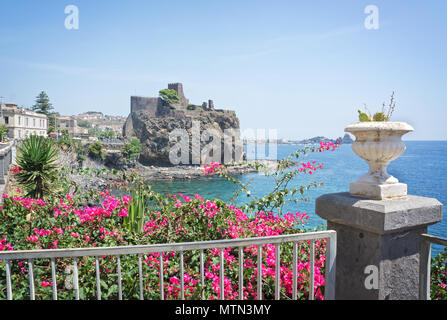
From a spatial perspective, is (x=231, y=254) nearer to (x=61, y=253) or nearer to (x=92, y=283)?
(x=92, y=283)

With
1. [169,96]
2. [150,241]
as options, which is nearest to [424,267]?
[150,241]

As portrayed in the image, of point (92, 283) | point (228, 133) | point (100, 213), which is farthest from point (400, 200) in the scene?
point (228, 133)

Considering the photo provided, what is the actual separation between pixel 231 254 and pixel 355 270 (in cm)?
150

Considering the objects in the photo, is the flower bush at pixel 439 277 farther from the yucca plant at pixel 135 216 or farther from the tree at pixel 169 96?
the tree at pixel 169 96


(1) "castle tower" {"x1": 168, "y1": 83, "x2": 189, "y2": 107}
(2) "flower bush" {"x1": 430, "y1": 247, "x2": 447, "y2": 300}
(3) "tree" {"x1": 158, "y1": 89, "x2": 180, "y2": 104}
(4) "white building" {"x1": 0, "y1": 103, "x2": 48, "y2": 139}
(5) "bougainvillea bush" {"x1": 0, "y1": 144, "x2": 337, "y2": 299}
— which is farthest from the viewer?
(1) "castle tower" {"x1": 168, "y1": 83, "x2": 189, "y2": 107}

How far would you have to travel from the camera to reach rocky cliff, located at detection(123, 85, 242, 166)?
6569cm

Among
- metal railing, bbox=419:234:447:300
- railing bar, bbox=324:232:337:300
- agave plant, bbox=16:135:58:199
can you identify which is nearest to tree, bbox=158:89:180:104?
agave plant, bbox=16:135:58:199

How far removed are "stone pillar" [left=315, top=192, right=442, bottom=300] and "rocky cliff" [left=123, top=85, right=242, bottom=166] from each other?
208ft

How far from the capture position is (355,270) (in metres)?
2.29

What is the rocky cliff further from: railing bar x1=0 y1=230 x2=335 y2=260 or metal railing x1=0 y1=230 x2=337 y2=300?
railing bar x1=0 y1=230 x2=335 y2=260

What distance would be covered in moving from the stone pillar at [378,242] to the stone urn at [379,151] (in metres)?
0.09

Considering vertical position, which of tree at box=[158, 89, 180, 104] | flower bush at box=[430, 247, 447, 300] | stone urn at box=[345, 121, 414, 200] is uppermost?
tree at box=[158, 89, 180, 104]

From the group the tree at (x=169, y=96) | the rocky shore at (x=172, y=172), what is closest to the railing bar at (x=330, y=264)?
the rocky shore at (x=172, y=172)

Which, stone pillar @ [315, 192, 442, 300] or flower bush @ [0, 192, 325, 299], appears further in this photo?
flower bush @ [0, 192, 325, 299]
